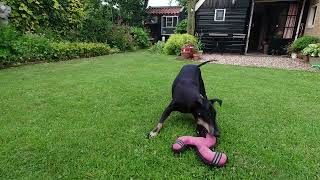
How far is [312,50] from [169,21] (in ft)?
62.1

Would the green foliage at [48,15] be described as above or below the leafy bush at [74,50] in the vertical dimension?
above

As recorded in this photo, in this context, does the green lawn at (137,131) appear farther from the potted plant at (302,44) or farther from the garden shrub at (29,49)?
the potted plant at (302,44)

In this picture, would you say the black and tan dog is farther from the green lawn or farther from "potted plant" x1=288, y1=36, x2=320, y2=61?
"potted plant" x1=288, y1=36, x2=320, y2=61

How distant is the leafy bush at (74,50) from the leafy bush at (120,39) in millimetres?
2263

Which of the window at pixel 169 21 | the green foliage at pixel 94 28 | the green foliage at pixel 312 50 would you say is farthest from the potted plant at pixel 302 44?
the window at pixel 169 21

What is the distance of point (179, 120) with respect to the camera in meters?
3.99

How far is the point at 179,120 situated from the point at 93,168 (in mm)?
1621

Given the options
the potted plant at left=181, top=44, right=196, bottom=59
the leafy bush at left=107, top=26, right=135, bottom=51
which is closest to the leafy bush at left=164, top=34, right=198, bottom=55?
the potted plant at left=181, top=44, right=196, bottom=59

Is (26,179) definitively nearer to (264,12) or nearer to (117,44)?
(117,44)

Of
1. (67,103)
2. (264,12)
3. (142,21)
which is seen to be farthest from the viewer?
(142,21)

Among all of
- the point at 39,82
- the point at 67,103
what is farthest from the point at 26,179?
the point at 39,82

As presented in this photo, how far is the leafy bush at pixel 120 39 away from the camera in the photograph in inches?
638

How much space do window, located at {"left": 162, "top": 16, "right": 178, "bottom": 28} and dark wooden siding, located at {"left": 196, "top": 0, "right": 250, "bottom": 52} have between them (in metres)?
11.7

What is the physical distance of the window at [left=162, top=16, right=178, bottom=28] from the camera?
27125 mm
